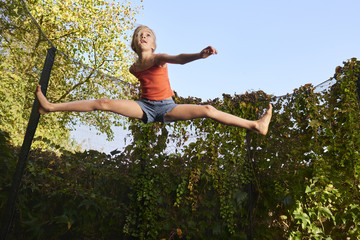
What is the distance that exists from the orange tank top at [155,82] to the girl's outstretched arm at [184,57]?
0.48ft

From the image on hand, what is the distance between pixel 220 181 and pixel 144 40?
6.89ft

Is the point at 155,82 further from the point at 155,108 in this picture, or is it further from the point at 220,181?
the point at 220,181

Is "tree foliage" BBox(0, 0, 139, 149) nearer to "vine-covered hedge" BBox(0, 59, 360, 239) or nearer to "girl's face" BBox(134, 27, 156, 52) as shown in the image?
"vine-covered hedge" BBox(0, 59, 360, 239)

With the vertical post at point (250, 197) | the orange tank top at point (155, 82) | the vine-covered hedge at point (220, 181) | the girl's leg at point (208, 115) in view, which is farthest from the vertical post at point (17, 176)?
the vertical post at point (250, 197)

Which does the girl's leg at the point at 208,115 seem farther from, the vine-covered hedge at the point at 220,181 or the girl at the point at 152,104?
the vine-covered hedge at the point at 220,181

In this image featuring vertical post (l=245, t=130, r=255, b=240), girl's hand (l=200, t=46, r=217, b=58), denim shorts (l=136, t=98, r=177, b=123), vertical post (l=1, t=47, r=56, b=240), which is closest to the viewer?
girl's hand (l=200, t=46, r=217, b=58)

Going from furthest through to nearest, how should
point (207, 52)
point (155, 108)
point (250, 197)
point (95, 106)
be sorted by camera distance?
point (250, 197) < point (155, 108) < point (95, 106) < point (207, 52)

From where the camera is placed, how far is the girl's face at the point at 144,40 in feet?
7.93

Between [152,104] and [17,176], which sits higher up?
[152,104]

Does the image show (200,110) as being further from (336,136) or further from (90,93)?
(90,93)

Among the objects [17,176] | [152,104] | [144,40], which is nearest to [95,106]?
[152,104]

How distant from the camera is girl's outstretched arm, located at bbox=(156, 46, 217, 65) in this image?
6.17 ft

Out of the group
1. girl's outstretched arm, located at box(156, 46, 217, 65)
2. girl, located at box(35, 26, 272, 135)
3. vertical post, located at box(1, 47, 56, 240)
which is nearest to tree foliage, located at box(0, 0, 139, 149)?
vertical post, located at box(1, 47, 56, 240)

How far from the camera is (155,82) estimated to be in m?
2.43
